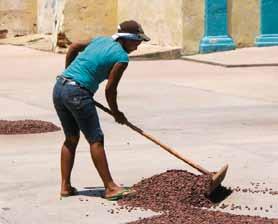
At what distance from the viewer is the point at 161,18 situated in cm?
2158

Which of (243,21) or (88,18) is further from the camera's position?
(88,18)

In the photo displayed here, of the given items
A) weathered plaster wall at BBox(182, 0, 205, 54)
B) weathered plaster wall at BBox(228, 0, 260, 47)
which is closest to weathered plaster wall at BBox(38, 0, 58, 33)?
weathered plaster wall at BBox(182, 0, 205, 54)

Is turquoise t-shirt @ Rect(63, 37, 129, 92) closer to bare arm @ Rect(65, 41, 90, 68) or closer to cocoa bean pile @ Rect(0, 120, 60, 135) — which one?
bare arm @ Rect(65, 41, 90, 68)

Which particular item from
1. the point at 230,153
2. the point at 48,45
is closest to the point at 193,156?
the point at 230,153

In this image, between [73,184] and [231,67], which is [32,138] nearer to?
[73,184]

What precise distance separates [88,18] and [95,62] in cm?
1633

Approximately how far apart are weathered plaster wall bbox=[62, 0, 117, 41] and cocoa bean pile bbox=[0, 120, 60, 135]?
37.8 feet

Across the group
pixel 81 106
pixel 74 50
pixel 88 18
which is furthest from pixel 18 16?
pixel 81 106

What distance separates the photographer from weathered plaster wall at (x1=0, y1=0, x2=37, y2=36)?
27297 mm

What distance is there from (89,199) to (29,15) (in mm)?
21221

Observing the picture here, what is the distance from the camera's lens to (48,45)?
24.7 m

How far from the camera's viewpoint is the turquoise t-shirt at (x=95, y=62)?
676cm

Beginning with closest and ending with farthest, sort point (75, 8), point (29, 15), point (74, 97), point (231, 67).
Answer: point (74, 97), point (231, 67), point (75, 8), point (29, 15)

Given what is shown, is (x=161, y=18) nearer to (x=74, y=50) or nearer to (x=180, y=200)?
(x=74, y=50)
